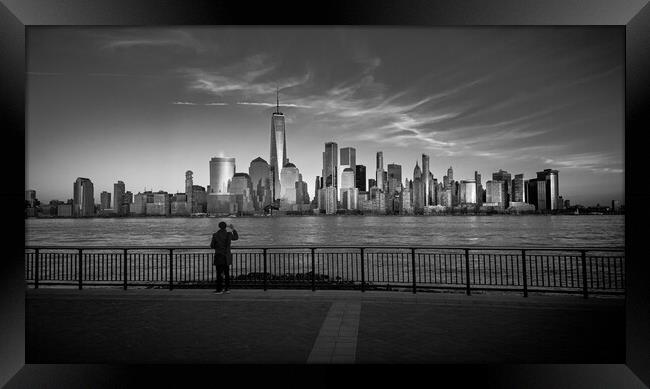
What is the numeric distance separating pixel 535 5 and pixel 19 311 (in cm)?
792

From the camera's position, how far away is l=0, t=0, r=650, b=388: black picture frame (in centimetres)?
576

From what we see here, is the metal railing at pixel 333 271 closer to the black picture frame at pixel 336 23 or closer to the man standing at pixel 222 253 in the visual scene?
the man standing at pixel 222 253

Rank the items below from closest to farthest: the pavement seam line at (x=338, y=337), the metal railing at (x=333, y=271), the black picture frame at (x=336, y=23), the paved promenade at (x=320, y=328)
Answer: the black picture frame at (x=336, y=23) < the pavement seam line at (x=338, y=337) < the paved promenade at (x=320, y=328) < the metal railing at (x=333, y=271)

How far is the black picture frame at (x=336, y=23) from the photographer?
576cm

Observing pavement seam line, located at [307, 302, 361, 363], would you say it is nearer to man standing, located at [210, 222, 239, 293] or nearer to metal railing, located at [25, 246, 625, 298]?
metal railing, located at [25, 246, 625, 298]

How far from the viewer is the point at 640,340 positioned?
569 cm

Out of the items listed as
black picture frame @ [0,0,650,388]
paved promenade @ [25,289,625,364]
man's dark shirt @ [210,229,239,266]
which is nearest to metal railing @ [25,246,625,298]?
man's dark shirt @ [210,229,239,266]

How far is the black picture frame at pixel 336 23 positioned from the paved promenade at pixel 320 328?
448mm

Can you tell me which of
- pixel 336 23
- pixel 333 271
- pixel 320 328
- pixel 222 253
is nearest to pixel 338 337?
pixel 320 328

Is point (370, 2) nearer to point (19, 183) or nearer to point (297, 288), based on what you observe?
point (19, 183)

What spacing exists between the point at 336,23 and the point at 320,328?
5.04 meters

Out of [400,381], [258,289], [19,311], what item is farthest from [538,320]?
[19,311]

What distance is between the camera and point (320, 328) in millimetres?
8016

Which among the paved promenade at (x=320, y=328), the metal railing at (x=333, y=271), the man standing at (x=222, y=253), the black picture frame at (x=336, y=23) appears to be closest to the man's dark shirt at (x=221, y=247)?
the man standing at (x=222, y=253)
